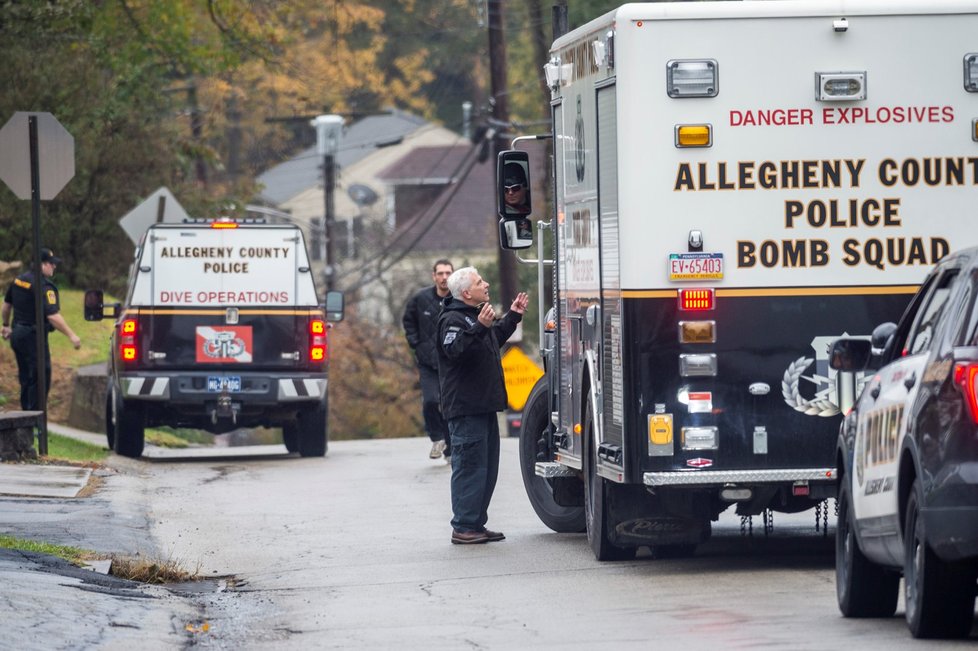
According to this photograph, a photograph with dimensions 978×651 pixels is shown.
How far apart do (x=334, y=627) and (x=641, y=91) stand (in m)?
3.48

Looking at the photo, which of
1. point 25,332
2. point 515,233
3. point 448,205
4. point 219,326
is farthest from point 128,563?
point 448,205

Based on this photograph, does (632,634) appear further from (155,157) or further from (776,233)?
(155,157)

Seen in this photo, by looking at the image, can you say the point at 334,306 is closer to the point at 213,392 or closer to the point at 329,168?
the point at 213,392

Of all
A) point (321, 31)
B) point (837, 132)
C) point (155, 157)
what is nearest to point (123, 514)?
point (837, 132)

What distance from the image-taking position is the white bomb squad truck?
449 inches

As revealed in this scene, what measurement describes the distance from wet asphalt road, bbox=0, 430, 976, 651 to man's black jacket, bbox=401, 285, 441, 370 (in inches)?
104

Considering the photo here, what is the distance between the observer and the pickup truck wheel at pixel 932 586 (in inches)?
327

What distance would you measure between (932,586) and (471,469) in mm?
5803

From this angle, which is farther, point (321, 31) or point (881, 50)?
point (321, 31)

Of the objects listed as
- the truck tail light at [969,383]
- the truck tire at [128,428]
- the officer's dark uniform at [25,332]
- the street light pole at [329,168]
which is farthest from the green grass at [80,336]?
the truck tail light at [969,383]

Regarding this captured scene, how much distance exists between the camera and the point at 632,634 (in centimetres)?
930

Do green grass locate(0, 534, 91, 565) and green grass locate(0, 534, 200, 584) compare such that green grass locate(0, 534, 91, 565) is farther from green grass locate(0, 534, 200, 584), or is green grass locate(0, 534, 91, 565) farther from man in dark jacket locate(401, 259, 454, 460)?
man in dark jacket locate(401, 259, 454, 460)

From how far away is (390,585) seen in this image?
11641 mm

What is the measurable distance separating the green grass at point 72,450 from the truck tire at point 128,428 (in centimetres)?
23
